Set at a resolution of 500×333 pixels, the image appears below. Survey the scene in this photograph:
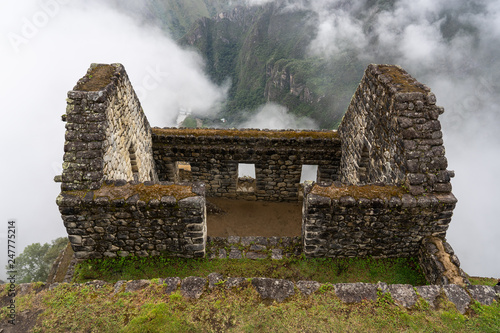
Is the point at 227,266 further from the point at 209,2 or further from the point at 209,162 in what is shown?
the point at 209,2

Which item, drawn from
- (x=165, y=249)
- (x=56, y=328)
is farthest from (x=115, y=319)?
(x=165, y=249)

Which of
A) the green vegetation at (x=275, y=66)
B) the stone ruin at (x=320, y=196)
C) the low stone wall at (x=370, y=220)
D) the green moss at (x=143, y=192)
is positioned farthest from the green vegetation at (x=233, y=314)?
the green vegetation at (x=275, y=66)

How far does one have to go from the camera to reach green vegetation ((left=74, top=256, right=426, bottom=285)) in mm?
6738

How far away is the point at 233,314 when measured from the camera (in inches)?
187

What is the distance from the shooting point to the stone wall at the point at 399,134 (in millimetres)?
6531

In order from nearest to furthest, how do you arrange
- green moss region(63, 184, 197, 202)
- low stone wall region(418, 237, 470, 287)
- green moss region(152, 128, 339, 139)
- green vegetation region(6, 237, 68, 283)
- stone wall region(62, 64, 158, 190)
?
low stone wall region(418, 237, 470, 287), green moss region(63, 184, 197, 202), stone wall region(62, 64, 158, 190), green moss region(152, 128, 339, 139), green vegetation region(6, 237, 68, 283)

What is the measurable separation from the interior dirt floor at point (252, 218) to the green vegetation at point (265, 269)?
3.65m

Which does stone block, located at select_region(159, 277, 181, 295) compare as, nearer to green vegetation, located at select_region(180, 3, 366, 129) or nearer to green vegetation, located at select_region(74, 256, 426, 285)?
green vegetation, located at select_region(74, 256, 426, 285)

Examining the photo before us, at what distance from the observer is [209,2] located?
191 meters

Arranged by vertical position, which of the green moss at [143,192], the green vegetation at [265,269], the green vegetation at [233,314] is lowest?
the green vegetation at [233,314]

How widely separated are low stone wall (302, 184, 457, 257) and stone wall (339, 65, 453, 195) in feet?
1.40

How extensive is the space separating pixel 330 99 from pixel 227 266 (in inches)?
3052

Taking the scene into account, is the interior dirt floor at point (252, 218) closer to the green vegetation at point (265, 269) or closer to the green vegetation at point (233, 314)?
the green vegetation at point (265, 269)

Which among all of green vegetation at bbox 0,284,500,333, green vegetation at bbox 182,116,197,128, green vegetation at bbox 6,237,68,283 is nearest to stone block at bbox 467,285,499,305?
green vegetation at bbox 0,284,500,333
